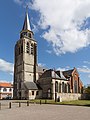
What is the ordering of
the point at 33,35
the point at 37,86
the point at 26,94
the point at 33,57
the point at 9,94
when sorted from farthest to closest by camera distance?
the point at 9,94, the point at 33,35, the point at 33,57, the point at 37,86, the point at 26,94

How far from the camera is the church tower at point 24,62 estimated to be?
60281 millimetres

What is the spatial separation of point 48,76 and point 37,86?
17.7 ft

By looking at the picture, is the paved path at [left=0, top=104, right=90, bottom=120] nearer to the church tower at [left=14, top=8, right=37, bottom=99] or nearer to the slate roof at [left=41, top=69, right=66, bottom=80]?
the church tower at [left=14, top=8, right=37, bottom=99]

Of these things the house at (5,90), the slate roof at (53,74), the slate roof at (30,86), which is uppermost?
the slate roof at (53,74)

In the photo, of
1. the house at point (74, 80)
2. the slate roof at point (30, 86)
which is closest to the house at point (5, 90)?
the slate roof at point (30, 86)

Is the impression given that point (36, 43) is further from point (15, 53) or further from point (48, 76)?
point (48, 76)

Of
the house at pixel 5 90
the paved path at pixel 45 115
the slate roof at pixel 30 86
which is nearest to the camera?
the paved path at pixel 45 115

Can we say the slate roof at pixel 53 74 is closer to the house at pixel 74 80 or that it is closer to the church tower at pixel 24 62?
the house at pixel 74 80

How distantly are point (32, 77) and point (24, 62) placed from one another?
6189 millimetres

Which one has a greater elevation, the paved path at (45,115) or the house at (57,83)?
the house at (57,83)

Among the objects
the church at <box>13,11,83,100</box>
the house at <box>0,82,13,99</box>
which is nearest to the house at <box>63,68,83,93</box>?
the church at <box>13,11,83,100</box>

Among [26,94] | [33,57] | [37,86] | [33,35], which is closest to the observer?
[26,94]

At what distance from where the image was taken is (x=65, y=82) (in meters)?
65.0

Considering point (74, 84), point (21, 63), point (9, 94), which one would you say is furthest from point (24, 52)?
point (9, 94)
